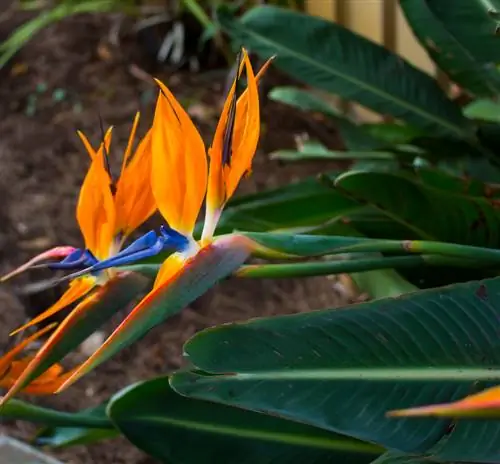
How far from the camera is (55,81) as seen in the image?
5.82ft

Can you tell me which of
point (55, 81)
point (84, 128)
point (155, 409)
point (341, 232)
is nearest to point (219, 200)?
point (155, 409)

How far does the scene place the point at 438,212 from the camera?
78cm

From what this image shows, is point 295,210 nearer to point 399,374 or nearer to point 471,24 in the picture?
point 471,24

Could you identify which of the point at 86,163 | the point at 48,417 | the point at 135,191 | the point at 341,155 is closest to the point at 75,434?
the point at 48,417

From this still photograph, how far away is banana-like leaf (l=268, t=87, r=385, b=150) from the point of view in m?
1.11

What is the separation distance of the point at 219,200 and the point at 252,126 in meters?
0.04

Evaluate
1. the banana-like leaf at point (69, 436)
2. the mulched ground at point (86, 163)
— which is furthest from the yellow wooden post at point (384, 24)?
the banana-like leaf at point (69, 436)

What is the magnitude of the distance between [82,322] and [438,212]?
1.34 feet

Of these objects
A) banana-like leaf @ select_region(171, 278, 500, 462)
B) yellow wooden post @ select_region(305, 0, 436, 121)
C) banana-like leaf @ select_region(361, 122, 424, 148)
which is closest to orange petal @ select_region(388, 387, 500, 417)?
banana-like leaf @ select_region(171, 278, 500, 462)

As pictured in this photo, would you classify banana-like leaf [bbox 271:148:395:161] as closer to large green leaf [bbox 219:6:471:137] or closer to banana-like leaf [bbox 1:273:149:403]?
large green leaf [bbox 219:6:471:137]

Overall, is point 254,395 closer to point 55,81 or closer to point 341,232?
point 341,232

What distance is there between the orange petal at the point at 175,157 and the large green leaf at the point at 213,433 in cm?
24

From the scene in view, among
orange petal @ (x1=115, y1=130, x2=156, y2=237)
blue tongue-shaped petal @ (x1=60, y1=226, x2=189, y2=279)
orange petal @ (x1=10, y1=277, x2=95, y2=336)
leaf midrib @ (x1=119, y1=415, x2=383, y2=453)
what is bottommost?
leaf midrib @ (x1=119, y1=415, x2=383, y2=453)

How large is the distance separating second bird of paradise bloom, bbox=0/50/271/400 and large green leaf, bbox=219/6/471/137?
57 centimetres
